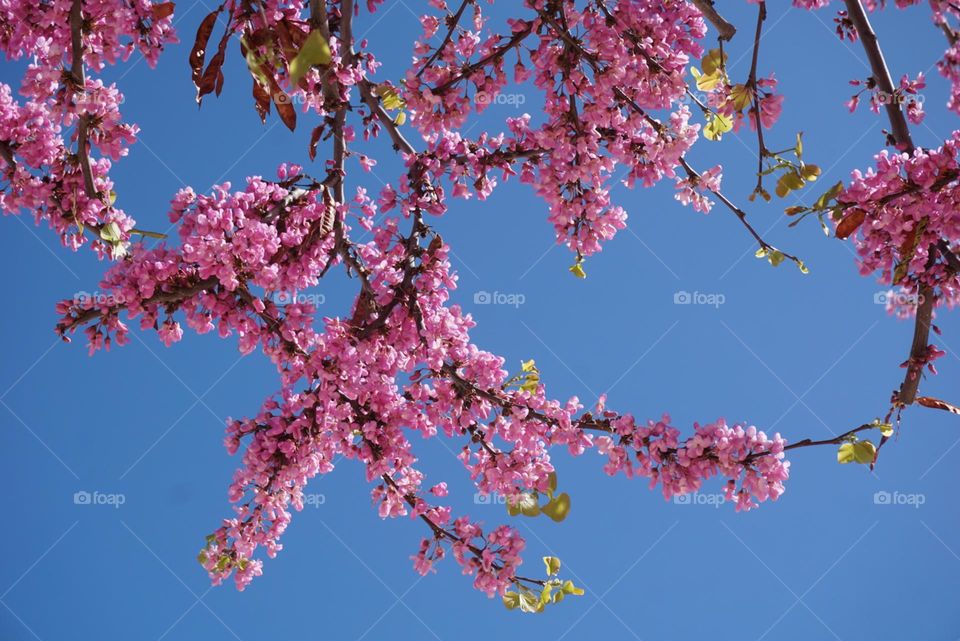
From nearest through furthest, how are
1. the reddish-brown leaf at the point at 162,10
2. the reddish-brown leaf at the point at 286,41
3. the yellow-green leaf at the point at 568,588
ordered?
1. the reddish-brown leaf at the point at 286,41
2. the reddish-brown leaf at the point at 162,10
3. the yellow-green leaf at the point at 568,588

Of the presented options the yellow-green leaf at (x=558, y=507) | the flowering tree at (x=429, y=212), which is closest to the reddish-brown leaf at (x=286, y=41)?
the flowering tree at (x=429, y=212)

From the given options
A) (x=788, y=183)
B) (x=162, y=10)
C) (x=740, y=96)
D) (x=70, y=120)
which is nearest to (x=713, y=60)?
(x=740, y=96)

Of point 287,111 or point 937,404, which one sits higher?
point 937,404

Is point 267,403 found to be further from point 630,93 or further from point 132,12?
point 630,93

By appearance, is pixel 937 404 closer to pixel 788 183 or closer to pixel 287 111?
pixel 788 183

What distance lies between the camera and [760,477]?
1.38 m

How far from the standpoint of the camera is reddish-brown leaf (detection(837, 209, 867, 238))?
4.18 ft

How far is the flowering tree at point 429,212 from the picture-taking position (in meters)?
1.28

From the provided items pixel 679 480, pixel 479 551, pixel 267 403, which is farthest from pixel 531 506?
pixel 267 403

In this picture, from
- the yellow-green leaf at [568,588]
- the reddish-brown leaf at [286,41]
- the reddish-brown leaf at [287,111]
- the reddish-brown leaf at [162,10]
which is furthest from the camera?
the yellow-green leaf at [568,588]

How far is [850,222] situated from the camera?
128 centimetres

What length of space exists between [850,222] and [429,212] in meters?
0.70

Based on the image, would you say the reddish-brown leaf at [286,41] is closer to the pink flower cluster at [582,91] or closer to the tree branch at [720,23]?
the pink flower cluster at [582,91]

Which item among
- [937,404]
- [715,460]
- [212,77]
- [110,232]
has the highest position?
[937,404]
